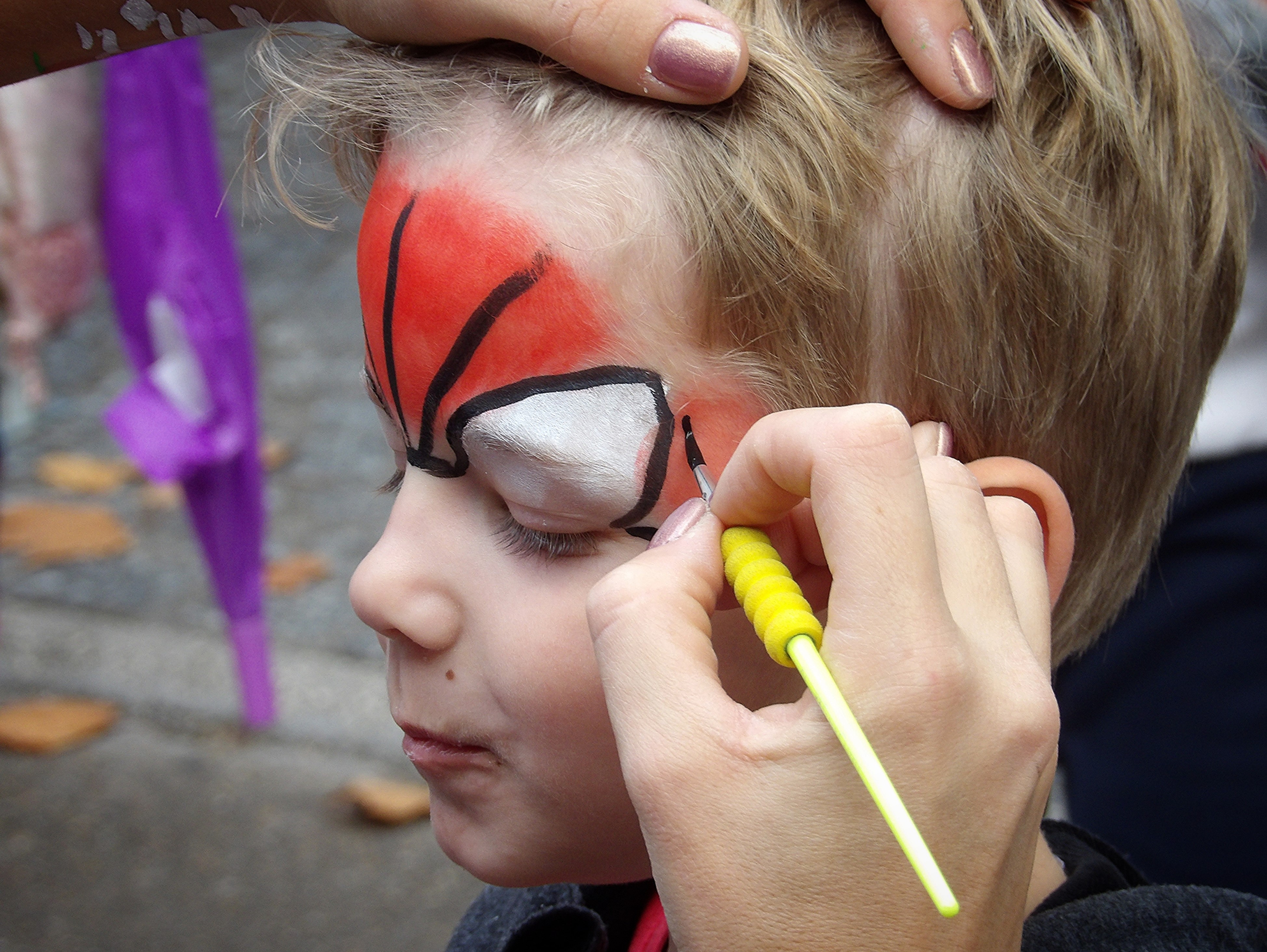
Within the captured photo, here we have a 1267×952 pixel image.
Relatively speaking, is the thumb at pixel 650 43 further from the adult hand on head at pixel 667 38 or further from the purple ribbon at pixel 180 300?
the purple ribbon at pixel 180 300

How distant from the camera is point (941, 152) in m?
1.11

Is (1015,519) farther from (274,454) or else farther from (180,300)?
(274,454)

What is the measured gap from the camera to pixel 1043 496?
1102mm

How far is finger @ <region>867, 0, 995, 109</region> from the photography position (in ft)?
3.56

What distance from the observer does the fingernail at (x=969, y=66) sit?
3.56 ft

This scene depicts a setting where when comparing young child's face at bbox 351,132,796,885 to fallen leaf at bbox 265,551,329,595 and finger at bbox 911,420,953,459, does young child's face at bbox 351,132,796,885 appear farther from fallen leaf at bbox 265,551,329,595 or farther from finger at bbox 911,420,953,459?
fallen leaf at bbox 265,551,329,595

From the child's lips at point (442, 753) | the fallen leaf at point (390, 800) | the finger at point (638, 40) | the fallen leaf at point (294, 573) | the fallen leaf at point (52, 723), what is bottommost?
the fallen leaf at point (52, 723)

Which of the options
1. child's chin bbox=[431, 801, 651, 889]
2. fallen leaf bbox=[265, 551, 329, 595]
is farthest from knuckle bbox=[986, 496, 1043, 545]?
fallen leaf bbox=[265, 551, 329, 595]

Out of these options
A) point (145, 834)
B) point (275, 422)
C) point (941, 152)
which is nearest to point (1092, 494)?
point (941, 152)

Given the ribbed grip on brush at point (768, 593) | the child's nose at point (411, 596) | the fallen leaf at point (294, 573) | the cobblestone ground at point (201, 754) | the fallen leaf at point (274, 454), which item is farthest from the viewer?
the fallen leaf at point (274, 454)

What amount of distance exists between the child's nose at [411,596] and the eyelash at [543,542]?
7cm

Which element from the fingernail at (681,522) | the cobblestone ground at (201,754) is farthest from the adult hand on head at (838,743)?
the cobblestone ground at (201,754)

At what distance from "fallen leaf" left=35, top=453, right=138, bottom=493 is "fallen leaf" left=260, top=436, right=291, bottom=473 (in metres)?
0.38

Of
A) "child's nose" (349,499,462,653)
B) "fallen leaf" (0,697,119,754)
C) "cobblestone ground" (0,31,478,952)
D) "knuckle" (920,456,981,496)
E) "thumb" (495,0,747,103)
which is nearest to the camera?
"knuckle" (920,456,981,496)
